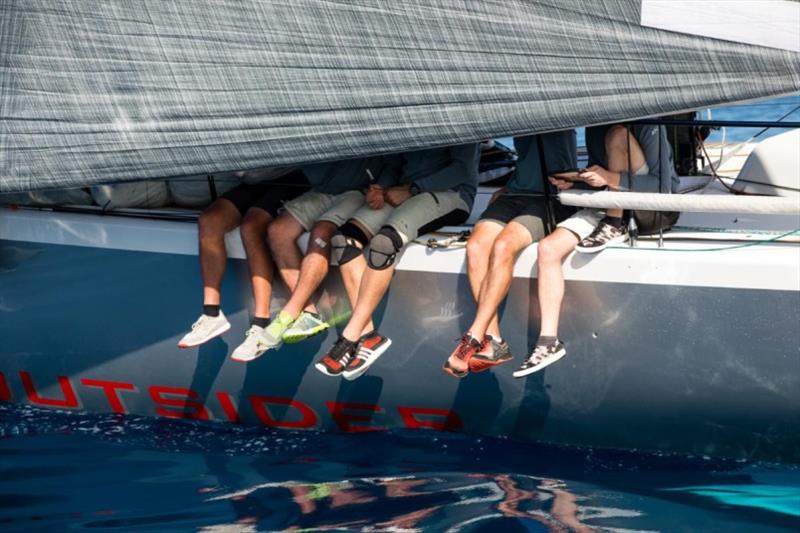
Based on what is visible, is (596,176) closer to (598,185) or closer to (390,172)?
(598,185)

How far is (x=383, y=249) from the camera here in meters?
4.82

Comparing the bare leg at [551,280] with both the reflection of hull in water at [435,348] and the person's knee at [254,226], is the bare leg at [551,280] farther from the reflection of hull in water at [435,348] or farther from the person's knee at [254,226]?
the person's knee at [254,226]

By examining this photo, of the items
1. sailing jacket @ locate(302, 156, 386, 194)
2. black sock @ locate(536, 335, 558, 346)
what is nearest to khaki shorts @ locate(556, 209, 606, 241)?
black sock @ locate(536, 335, 558, 346)

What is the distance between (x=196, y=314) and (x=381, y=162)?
1085mm

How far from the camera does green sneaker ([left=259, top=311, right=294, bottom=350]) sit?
491cm

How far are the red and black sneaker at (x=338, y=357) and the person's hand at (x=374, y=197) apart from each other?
59 centimetres

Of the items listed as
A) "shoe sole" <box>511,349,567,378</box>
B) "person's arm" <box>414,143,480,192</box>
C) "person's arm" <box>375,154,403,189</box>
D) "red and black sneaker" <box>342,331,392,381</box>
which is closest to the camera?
"shoe sole" <box>511,349,567,378</box>

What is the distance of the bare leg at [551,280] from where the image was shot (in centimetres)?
466

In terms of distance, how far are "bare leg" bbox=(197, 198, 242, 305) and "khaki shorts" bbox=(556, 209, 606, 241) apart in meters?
1.47

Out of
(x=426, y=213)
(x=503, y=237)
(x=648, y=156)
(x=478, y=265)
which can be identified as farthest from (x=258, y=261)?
(x=648, y=156)

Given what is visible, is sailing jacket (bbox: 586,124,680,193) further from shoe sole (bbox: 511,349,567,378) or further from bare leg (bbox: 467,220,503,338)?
shoe sole (bbox: 511,349,567,378)

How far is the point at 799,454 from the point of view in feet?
15.7

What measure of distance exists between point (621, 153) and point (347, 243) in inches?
46.6

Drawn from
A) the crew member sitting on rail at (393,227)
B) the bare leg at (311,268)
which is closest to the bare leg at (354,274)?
the crew member sitting on rail at (393,227)
